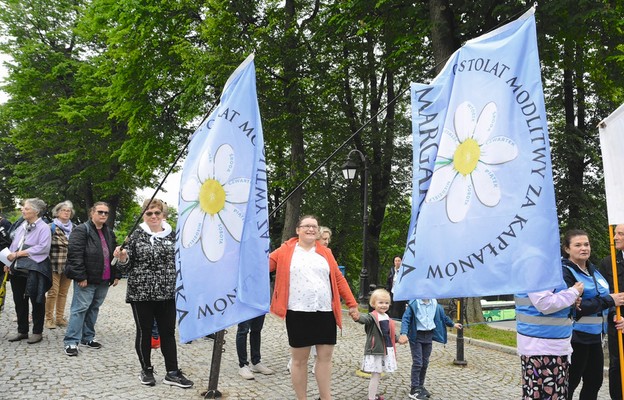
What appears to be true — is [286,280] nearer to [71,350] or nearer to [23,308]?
[71,350]

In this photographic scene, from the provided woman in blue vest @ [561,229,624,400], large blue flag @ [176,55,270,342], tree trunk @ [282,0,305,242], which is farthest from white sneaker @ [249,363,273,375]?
tree trunk @ [282,0,305,242]

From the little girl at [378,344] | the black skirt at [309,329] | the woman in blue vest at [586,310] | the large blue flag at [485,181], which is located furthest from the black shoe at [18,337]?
the woman in blue vest at [586,310]

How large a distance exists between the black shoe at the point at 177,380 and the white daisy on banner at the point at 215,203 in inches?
71.8

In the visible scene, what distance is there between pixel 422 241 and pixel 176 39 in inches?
594

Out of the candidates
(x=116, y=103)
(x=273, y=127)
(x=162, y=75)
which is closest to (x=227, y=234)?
(x=273, y=127)

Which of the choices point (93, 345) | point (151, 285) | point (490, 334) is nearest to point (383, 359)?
point (151, 285)

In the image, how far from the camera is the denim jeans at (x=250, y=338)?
6297 mm

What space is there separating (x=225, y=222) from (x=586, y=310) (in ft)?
10.0

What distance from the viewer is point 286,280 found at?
4.77 meters

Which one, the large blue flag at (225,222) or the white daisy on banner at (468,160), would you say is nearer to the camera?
the white daisy on banner at (468,160)

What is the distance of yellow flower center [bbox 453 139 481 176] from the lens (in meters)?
3.91

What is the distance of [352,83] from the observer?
21359 mm

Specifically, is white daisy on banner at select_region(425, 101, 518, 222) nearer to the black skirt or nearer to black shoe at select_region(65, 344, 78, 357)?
the black skirt

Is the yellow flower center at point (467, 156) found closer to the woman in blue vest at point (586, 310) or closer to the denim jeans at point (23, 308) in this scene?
the woman in blue vest at point (586, 310)
